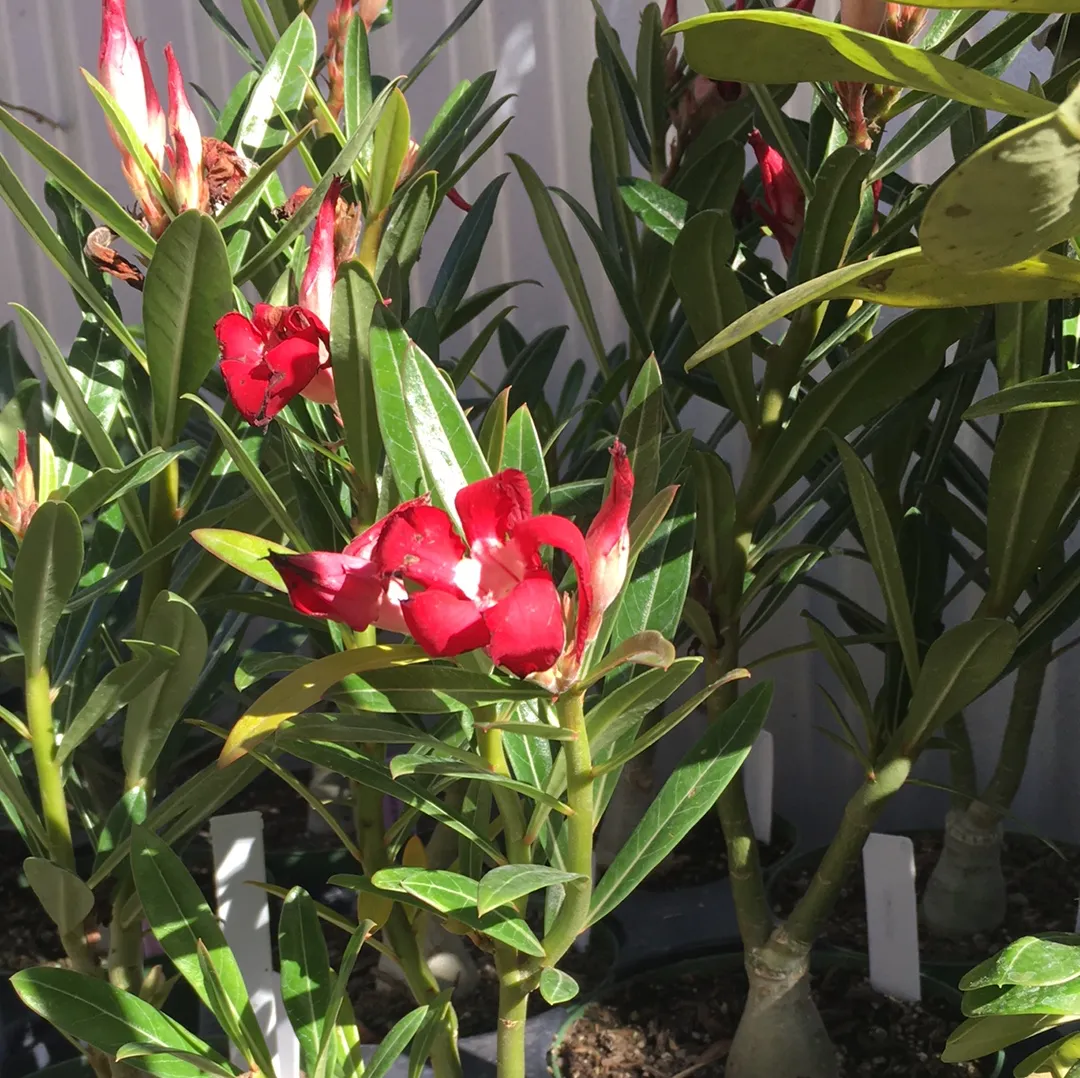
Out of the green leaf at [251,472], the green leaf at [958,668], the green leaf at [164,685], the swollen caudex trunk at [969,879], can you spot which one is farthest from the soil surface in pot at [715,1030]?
the green leaf at [251,472]

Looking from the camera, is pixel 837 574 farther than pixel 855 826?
Yes

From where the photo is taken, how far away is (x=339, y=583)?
392 millimetres

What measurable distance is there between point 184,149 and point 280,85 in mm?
158

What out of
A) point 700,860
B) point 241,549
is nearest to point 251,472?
point 241,549

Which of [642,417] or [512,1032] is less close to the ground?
[642,417]

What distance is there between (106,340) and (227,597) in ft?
0.72

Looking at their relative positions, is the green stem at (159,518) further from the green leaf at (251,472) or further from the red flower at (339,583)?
the red flower at (339,583)

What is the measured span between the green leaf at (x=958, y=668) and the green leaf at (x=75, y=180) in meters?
0.55

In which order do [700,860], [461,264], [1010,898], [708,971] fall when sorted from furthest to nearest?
[700,860] < [1010,898] < [708,971] < [461,264]

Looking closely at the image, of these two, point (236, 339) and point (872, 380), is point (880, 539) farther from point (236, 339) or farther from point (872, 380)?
point (236, 339)

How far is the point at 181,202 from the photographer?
619 millimetres

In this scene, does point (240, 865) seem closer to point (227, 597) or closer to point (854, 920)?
point (227, 597)

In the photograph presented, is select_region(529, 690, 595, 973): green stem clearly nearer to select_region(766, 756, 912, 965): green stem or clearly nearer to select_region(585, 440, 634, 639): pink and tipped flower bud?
select_region(585, 440, 634, 639): pink and tipped flower bud

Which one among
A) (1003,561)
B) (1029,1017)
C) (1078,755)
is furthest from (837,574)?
(1029,1017)
